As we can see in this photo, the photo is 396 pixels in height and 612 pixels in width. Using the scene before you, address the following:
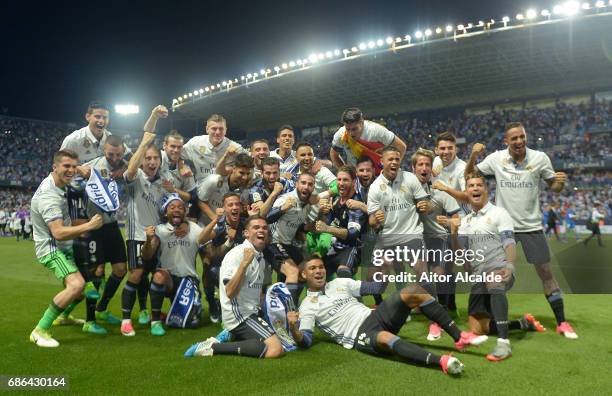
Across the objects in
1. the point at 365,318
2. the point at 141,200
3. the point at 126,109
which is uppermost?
the point at 126,109

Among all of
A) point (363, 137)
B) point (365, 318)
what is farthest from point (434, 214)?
point (365, 318)

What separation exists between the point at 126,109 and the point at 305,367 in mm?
49823

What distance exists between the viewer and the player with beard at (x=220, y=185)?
6.38m

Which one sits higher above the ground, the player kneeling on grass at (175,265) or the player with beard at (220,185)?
the player with beard at (220,185)

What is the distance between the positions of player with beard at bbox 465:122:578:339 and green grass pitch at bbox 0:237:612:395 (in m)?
0.80

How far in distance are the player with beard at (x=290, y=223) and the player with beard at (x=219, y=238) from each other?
44 cm

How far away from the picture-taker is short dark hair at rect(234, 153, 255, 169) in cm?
634

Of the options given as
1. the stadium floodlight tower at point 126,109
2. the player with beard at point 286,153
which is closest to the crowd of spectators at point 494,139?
the stadium floodlight tower at point 126,109

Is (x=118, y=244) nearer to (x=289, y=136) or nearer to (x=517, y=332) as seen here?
(x=289, y=136)

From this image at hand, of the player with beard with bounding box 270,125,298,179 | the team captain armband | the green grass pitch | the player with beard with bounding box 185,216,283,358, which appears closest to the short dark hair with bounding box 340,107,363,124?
the player with beard with bounding box 270,125,298,179

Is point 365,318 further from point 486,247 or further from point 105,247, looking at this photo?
point 105,247

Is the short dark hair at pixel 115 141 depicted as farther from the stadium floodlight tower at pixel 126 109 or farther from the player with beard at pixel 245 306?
the stadium floodlight tower at pixel 126 109

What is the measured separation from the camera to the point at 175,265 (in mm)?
6230

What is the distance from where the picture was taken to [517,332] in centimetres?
570
